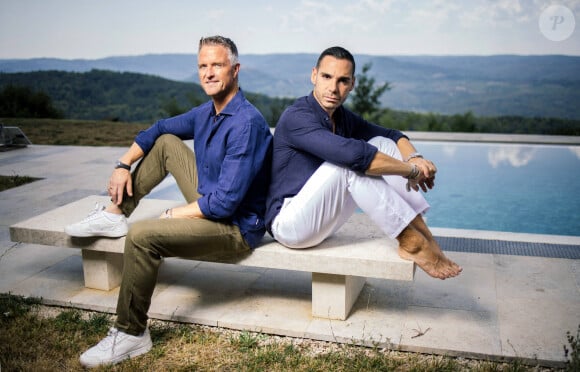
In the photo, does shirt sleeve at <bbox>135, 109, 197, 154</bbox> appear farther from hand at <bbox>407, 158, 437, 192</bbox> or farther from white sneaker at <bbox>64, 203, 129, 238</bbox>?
hand at <bbox>407, 158, 437, 192</bbox>

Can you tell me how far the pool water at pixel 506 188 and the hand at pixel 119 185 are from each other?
3.52 meters

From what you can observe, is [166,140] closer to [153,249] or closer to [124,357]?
[153,249]

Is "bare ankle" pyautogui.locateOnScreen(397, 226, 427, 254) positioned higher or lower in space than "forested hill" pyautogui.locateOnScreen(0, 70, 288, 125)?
higher

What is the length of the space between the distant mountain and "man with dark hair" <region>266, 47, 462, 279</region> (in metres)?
17.1

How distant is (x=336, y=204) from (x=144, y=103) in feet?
56.3

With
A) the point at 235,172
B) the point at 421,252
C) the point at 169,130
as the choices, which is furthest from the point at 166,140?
the point at 421,252

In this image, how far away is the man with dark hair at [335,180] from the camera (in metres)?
2.26

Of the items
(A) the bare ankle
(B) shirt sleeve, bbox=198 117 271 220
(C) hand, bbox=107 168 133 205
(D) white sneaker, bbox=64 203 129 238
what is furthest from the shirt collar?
(A) the bare ankle

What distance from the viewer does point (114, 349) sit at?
88.5 inches

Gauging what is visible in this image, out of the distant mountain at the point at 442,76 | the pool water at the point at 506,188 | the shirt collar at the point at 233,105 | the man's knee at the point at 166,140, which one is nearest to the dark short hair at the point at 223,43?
the shirt collar at the point at 233,105

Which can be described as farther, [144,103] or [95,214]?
[144,103]

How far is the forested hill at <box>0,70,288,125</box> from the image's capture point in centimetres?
1717

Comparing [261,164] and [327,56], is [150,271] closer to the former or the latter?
[261,164]

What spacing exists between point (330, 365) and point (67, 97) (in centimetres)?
1758
